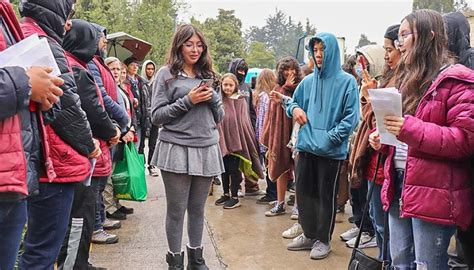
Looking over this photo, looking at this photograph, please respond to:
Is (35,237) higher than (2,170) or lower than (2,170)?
lower

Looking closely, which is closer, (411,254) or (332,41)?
(411,254)

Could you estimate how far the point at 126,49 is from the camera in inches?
245

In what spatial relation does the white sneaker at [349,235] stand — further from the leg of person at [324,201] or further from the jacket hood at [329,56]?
the jacket hood at [329,56]

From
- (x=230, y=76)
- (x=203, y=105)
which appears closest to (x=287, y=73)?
(x=230, y=76)

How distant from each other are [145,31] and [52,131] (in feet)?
58.0

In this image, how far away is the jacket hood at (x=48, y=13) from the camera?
2.26 meters

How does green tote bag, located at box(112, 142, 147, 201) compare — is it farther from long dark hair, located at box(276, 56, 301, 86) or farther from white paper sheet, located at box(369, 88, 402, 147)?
white paper sheet, located at box(369, 88, 402, 147)

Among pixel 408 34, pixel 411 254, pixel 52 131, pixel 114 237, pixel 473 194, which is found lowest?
pixel 114 237

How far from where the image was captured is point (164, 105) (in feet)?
10.9

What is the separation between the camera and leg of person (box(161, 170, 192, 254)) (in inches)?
131

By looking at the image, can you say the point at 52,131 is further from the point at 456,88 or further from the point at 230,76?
the point at 230,76

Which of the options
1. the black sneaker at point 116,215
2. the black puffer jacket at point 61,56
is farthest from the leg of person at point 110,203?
the black puffer jacket at point 61,56

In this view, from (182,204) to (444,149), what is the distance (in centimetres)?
195

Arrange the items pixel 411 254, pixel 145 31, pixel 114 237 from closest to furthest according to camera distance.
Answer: pixel 411 254 → pixel 114 237 → pixel 145 31
